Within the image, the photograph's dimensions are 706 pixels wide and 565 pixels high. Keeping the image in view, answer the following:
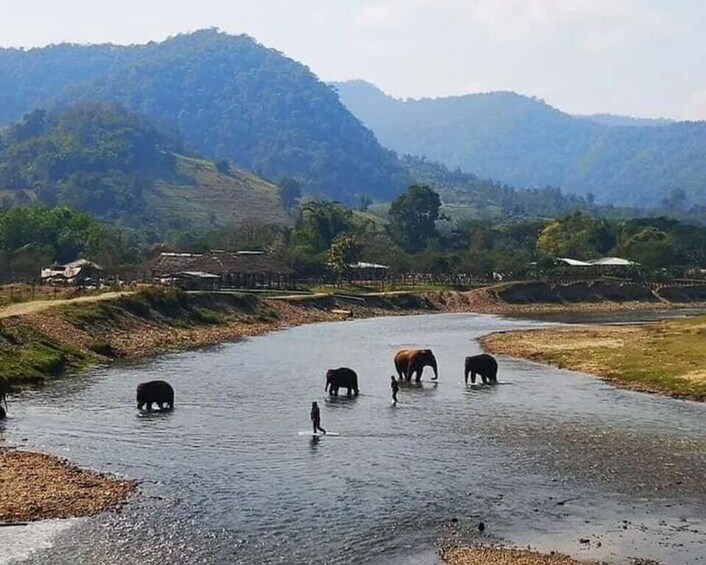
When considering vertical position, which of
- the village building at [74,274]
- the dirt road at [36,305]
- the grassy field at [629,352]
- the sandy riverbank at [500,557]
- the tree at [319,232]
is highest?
the tree at [319,232]

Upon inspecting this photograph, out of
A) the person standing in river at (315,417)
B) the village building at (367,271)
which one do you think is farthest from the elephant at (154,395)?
the village building at (367,271)

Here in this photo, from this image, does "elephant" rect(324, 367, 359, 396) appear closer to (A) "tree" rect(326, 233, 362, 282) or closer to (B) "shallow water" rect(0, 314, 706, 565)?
(B) "shallow water" rect(0, 314, 706, 565)

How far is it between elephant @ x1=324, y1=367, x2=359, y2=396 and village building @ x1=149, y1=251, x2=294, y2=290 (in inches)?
2808

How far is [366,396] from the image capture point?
5256 centimetres

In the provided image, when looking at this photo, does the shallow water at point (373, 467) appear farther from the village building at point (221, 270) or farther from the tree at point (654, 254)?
the tree at point (654, 254)

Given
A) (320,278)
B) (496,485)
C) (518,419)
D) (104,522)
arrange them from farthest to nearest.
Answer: (320,278)
(518,419)
(496,485)
(104,522)

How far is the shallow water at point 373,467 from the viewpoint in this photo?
86.6 ft

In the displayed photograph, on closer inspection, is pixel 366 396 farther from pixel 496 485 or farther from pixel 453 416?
pixel 496 485

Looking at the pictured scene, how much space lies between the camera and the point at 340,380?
5250cm

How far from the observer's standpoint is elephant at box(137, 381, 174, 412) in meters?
46.3

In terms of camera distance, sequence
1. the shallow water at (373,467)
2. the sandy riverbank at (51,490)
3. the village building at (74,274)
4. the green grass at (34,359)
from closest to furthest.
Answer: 1. the shallow water at (373,467)
2. the sandy riverbank at (51,490)
3. the green grass at (34,359)
4. the village building at (74,274)

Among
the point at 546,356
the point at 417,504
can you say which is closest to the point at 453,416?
the point at 417,504

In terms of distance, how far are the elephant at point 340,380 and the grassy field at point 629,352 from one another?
1635cm

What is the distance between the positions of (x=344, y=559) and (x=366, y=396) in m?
27.6
